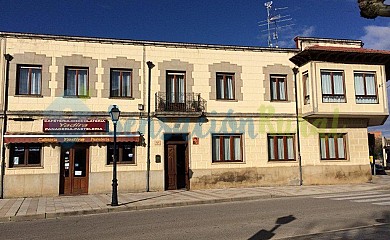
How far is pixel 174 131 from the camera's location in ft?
59.6

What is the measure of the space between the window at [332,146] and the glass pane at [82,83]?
41.6 feet

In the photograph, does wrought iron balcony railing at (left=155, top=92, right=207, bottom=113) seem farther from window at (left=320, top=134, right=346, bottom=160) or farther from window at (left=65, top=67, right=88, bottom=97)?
window at (left=320, top=134, right=346, bottom=160)

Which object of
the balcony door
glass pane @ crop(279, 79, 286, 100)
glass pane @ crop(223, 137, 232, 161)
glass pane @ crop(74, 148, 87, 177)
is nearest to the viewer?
glass pane @ crop(74, 148, 87, 177)

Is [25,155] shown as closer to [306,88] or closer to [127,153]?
[127,153]

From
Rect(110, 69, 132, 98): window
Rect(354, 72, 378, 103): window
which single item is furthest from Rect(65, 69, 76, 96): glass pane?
Rect(354, 72, 378, 103): window

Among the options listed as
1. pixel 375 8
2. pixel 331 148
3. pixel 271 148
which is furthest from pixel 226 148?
pixel 375 8

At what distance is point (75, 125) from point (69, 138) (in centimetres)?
71

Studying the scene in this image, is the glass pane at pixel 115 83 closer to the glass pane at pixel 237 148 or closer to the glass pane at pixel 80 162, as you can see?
the glass pane at pixel 80 162

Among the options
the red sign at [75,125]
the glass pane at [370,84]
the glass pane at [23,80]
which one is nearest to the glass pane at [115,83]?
the red sign at [75,125]

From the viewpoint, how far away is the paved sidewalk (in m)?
12.1

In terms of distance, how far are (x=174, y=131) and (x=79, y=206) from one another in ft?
21.0

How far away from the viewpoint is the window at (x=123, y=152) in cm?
1744

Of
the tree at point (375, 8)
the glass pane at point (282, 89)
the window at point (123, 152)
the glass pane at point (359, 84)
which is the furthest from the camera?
the glass pane at point (282, 89)

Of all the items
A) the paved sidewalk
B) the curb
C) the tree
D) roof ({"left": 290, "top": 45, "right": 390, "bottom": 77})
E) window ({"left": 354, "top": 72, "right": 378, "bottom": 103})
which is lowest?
the curb
